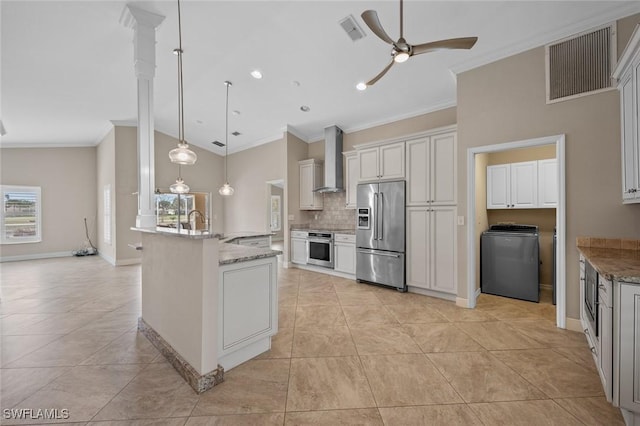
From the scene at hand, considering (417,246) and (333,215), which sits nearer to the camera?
(417,246)

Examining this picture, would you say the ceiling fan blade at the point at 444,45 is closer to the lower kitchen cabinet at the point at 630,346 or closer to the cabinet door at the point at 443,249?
the lower kitchen cabinet at the point at 630,346

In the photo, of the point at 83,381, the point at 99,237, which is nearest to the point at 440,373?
the point at 83,381

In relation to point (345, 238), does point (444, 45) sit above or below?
above

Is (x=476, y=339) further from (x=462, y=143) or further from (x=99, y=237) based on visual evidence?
(x=99, y=237)

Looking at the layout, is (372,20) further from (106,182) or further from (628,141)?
(106,182)

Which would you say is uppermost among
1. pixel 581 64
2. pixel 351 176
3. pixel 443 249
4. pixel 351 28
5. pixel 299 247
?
pixel 351 28

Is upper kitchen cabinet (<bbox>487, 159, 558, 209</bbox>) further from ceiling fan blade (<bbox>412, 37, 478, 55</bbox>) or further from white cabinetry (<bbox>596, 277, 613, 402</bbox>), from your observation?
ceiling fan blade (<bbox>412, 37, 478, 55</bbox>)

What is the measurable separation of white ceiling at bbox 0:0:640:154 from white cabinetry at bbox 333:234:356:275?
2.45m

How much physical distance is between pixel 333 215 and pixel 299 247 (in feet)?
3.55

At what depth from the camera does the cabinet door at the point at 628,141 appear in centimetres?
222

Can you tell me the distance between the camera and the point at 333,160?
5668 mm

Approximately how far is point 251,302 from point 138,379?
996 millimetres

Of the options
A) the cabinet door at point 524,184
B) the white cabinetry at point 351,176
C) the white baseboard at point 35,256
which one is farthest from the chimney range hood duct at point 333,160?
the white baseboard at point 35,256

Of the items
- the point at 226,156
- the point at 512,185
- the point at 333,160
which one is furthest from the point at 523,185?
the point at 226,156
